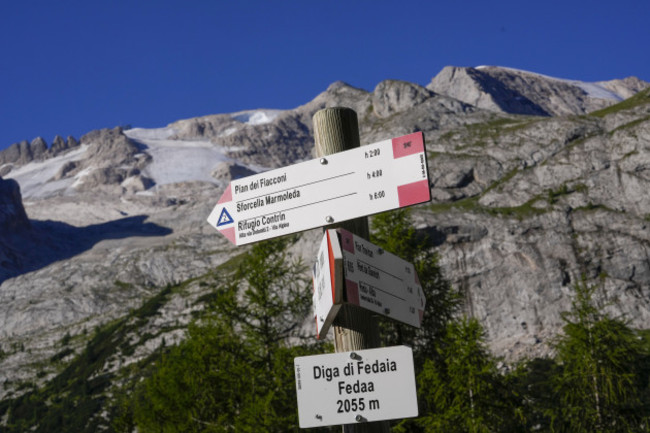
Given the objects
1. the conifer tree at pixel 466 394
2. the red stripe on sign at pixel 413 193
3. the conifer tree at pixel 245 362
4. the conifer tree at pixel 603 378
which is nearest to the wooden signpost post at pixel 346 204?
the red stripe on sign at pixel 413 193

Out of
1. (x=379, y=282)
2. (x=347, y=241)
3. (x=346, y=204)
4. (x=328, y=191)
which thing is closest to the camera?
(x=347, y=241)

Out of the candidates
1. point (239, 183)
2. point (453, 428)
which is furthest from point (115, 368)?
point (239, 183)

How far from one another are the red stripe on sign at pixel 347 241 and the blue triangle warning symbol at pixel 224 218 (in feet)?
4.88

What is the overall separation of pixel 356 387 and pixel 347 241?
117 centimetres

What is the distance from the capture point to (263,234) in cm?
552

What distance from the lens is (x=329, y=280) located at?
15.2 feet

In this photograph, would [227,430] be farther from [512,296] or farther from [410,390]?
[512,296]

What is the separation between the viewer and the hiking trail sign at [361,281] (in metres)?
4.57

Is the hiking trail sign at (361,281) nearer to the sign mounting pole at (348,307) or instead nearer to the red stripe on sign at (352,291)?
the red stripe on sign at (352,291)

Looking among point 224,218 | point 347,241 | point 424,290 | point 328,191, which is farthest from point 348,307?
point 424,290

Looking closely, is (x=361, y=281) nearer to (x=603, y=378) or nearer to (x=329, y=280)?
(x=329, y=280)

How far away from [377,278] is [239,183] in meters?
1.75

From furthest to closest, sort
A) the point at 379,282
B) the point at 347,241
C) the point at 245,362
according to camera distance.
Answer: the point at 245,362
the point at 379,282
the point at 347,241

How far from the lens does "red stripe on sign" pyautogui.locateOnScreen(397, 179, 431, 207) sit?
477cm
